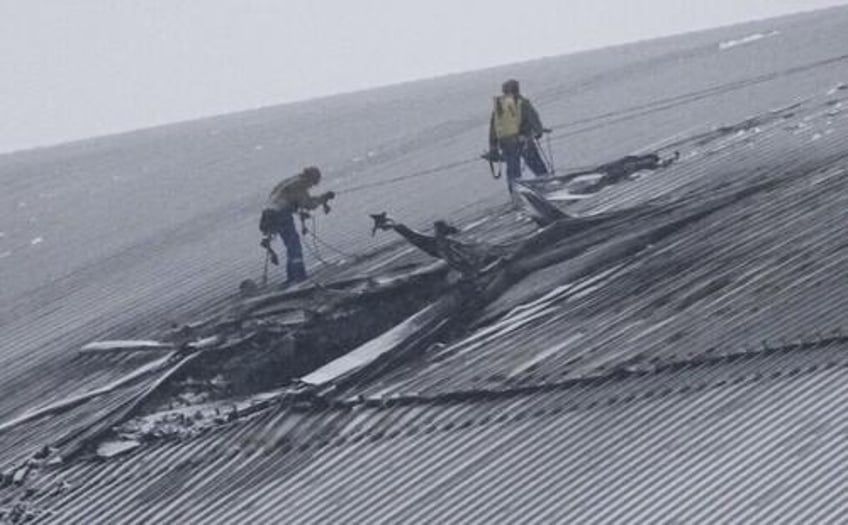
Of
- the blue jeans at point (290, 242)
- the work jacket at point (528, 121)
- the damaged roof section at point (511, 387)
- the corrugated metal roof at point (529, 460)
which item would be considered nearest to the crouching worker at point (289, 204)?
the blue jeans at point (290, 242)

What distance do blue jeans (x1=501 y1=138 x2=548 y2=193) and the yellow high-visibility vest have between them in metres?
0.20

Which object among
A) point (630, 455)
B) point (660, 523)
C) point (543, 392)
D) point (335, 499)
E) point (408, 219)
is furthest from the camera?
point (408, 219)

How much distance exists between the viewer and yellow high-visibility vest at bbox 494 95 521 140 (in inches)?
922

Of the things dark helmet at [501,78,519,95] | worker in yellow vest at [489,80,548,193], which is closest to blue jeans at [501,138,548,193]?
worker in yellow vest at [489,80,548,193]

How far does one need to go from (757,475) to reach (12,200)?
253ft

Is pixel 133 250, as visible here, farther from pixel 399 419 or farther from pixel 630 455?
pixel 630 455

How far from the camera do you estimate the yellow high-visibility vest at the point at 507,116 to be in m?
23.4

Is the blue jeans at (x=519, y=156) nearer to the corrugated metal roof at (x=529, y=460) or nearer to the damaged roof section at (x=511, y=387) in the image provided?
the damaged roof section at (x=511, y=387)

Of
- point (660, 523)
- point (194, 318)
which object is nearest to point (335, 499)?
point (660, 523)

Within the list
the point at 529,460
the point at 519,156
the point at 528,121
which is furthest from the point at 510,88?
the point at 529,460

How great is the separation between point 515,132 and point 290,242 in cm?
479

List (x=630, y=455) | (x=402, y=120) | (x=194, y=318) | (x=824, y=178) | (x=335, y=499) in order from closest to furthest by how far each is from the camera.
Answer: (x=630, y=455) → (x=335, y=499) → (x=824, y=178) → (x=194, y=318) → (x=402, y=120)

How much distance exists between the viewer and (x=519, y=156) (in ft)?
79.5

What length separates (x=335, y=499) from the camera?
12375 millimetres
